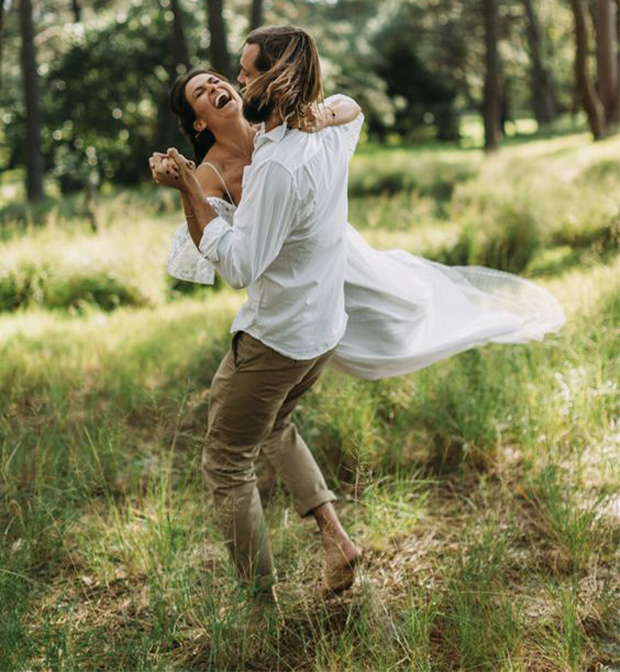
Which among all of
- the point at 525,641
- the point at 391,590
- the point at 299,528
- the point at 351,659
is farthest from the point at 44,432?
the point at 525,641

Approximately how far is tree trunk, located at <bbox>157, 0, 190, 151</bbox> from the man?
47.0ft

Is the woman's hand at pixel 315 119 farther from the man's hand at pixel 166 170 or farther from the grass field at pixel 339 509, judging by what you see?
the grass field at pixel 339 509

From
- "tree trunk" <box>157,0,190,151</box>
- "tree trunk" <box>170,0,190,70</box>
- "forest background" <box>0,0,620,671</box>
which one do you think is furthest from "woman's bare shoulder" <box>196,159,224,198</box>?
"tree trunk" <box>170,0,190,70</box>

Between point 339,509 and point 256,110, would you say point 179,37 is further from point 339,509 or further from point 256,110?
point 256,110

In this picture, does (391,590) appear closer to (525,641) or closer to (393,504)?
(393,504)

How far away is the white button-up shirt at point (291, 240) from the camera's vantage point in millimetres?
2424

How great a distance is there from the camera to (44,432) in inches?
164

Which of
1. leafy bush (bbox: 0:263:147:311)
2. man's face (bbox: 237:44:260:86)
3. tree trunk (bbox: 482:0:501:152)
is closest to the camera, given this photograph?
man's face (bbox: 237:44:260:86)

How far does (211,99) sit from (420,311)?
136cm

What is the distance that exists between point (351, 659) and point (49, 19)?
29909 millimetres

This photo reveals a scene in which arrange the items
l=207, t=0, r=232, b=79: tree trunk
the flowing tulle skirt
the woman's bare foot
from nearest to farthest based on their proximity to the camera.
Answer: the woman's bare foot < the flowing tulle skirt < l=207, t=0, r=232, b=79: tree trunk

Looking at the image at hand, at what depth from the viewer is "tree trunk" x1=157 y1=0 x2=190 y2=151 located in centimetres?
1742

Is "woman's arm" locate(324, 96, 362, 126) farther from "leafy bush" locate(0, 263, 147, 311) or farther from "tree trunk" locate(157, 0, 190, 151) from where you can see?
"tree trunk" locate(157, 0, 190, 151)

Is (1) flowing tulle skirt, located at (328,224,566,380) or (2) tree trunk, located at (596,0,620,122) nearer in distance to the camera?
(1) flowing tulle skirt, located at (328,224,566,380)
